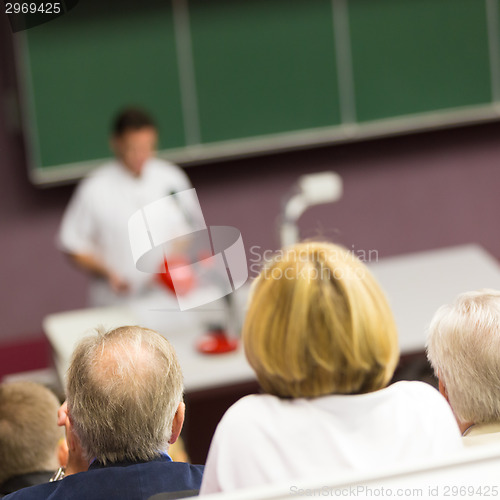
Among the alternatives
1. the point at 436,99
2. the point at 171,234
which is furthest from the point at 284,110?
the point at 171,234

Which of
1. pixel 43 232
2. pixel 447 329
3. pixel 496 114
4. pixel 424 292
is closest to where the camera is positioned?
pixel 447 329

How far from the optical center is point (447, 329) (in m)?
1.46

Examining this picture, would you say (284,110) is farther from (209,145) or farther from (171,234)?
(171,234)

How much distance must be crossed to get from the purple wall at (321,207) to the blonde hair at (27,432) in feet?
9.14

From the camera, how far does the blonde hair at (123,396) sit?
132cm

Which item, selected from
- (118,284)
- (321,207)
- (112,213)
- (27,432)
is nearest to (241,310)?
(118,284)

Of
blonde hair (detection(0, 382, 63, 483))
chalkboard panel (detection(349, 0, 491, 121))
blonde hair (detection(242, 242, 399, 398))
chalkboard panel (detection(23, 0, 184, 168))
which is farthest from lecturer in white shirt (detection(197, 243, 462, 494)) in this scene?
chalkboard panel (detection(349, 0, 491, 121))

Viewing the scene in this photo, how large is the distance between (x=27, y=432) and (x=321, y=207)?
332 cm

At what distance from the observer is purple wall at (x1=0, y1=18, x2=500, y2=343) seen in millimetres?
4414

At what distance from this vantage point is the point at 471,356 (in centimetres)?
143

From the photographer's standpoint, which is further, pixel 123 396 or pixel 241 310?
pixel 241 310

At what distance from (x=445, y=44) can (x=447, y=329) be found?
3509 mm

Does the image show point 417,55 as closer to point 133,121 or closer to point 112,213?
point 133,121

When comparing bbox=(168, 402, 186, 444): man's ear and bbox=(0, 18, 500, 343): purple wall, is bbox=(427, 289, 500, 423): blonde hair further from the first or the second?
bbox=(0, 18, 500, 343): purple wall
